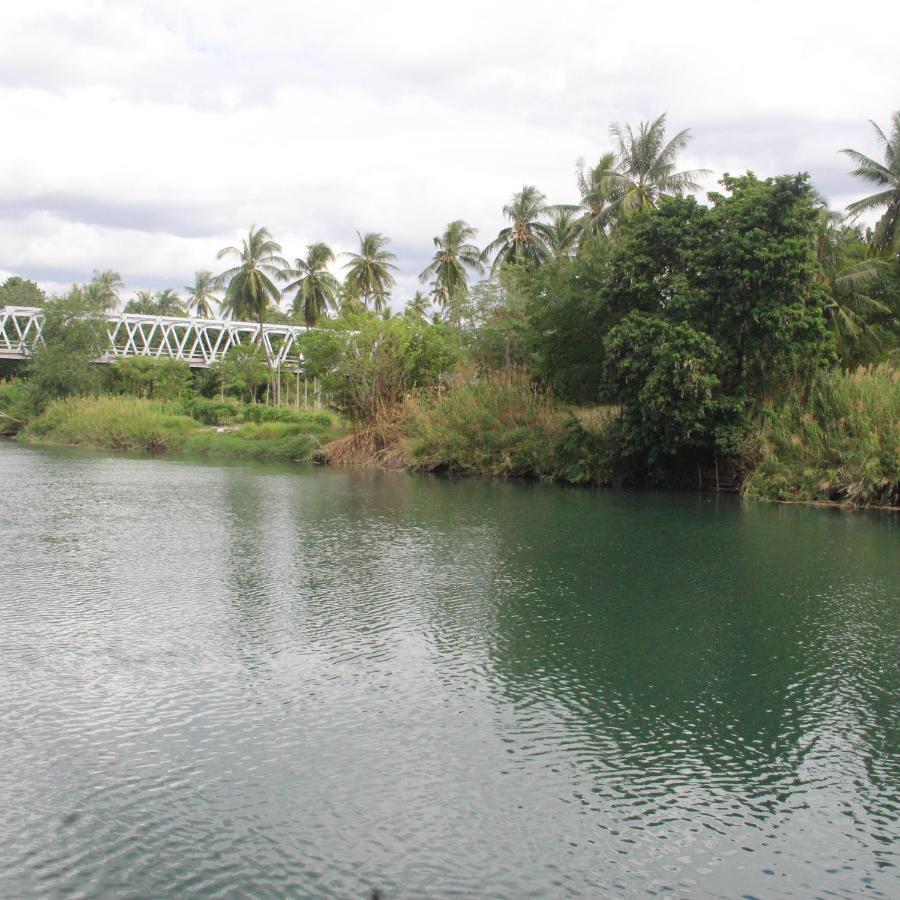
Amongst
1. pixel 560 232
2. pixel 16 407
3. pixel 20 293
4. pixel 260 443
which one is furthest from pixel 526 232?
pixel 20 293

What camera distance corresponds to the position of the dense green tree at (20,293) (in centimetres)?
8419

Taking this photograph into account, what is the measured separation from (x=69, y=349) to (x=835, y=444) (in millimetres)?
47727

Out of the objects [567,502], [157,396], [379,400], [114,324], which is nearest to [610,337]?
[567,502]

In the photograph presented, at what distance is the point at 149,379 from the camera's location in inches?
2430

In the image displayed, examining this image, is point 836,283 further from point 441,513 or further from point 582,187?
point 441,513

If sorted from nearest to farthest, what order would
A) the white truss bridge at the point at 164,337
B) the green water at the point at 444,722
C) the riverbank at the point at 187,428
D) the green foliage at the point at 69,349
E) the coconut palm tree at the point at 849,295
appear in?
1. the green water at the point at 444,722
2. the coconut palm tree at the point at 849,295
3. the riverbank at the point at 187,428
4. the green foliage at the point at 69,349
5. the white truss bridge at the point at 164,337

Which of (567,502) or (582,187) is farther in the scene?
(582,187)

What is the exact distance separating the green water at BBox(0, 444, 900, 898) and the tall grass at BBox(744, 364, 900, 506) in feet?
26.0

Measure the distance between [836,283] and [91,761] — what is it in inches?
1242

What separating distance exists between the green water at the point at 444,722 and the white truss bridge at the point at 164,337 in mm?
52012

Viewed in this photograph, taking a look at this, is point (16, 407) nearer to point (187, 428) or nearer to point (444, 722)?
point (187, 428)

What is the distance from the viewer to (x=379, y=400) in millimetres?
39656

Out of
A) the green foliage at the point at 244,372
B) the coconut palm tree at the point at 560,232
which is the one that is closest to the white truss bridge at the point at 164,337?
the green foliage at the point at 244,372

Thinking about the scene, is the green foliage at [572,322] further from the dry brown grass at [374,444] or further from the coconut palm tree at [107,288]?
the coconut palm tree at [107,288]
